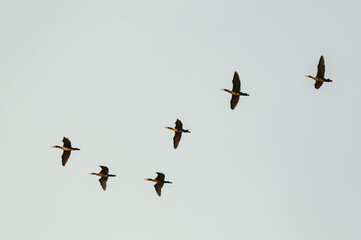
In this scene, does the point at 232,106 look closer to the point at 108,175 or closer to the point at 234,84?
the point at 234,84

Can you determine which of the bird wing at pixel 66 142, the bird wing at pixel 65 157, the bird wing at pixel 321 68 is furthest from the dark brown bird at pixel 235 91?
the bird wing at pixel 65 157

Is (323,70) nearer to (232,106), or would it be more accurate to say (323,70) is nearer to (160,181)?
(232,106)

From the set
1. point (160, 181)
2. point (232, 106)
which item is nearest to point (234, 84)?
point (232, 106)

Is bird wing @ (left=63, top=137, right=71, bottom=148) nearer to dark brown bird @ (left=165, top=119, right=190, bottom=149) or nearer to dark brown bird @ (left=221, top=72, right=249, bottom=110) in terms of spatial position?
dark brown bird @ (left=165, top=119, right=190, bottom=149)

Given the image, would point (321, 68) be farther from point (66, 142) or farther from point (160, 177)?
point (66, 142)

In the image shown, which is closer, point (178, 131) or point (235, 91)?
point (235, 91)

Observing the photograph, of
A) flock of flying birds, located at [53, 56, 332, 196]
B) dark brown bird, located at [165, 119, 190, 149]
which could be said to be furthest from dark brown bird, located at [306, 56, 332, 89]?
dark brown bird, located at [165, 119, 190, 149]

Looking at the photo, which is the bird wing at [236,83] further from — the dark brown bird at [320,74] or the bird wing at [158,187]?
the bird wing at [158,187]

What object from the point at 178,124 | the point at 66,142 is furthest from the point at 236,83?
the point at 66,142

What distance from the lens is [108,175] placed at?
110 metres

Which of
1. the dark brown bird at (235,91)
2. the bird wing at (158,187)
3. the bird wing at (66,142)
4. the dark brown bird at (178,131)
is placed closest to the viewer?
the bird wing at (66,142)

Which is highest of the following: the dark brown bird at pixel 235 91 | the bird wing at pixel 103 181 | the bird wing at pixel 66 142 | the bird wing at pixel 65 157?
the dark brown bird at pixel 235 91

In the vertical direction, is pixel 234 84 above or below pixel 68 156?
above

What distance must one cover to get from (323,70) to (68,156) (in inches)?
916
